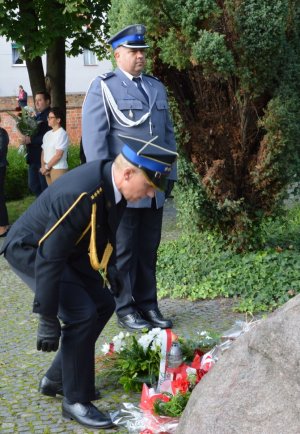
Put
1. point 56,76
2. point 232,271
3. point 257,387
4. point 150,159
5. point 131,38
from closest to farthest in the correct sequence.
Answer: point 257,387, point 150,159, point 131,38, point 232,271, point 56,76

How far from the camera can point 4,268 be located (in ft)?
32.5

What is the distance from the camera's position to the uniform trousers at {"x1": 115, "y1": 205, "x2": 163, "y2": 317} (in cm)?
Answer: 660

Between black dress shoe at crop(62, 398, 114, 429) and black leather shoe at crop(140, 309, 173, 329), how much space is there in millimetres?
1747

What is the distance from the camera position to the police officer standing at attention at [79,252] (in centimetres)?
446

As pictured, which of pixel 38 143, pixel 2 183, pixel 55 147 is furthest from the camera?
pixel 38 143

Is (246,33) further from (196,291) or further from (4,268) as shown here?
(4,268)

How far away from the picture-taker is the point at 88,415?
15.8 ft

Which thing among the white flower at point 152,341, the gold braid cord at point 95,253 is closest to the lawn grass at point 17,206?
the white flower at point 152,341

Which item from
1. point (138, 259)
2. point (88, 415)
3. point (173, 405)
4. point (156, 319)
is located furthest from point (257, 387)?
point (138, 259)

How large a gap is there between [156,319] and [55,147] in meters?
6.05

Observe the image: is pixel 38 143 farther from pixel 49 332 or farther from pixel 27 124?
pixel 49 332

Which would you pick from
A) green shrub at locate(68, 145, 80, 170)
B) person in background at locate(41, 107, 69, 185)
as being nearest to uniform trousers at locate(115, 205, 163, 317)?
person in background at locate(41, 107, 69, 185)

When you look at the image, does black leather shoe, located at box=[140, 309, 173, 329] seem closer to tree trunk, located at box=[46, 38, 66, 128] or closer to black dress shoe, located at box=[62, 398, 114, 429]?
black dress shoe, located at box=[62, 398, 114, 429]

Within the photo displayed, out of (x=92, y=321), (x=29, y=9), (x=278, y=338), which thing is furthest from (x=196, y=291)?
(x=29, y=9)
